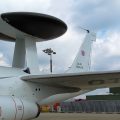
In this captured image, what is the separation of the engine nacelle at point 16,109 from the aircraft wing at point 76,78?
71.7 inches

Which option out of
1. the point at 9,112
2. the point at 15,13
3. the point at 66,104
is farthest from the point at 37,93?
the point at 66,104

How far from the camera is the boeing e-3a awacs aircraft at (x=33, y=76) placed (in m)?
15.7

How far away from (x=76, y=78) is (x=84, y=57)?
7844 millimetres

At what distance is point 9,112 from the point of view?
14.2 metres

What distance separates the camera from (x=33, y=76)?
17422 mm

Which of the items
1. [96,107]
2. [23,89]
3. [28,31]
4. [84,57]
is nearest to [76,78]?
[23,89]

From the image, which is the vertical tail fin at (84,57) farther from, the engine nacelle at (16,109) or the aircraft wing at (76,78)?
the engine nacelle at (16,109)

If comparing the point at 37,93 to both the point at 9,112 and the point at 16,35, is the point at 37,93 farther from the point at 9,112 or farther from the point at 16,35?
the point at 16,35

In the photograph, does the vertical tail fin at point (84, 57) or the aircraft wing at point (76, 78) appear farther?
the vertical tail fin at point (84, 57)

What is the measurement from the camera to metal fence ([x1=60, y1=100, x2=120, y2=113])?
4500 centimetres

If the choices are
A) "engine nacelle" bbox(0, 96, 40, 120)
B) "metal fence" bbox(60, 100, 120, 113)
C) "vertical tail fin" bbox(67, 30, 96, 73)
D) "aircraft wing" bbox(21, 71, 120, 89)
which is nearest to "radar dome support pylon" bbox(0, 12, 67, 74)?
"vertical tail fin" bbox(67, 30, 96, 73)

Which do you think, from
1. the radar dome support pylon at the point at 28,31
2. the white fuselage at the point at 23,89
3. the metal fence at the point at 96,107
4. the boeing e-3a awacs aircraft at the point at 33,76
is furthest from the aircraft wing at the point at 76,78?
the metal fence at the point at 96,107

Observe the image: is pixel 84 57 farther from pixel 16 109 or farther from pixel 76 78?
pixel 16 109

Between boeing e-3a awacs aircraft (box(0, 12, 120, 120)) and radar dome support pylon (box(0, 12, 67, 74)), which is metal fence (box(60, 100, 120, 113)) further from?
radar dome support pylon (box(0, 12, 67, 74))
